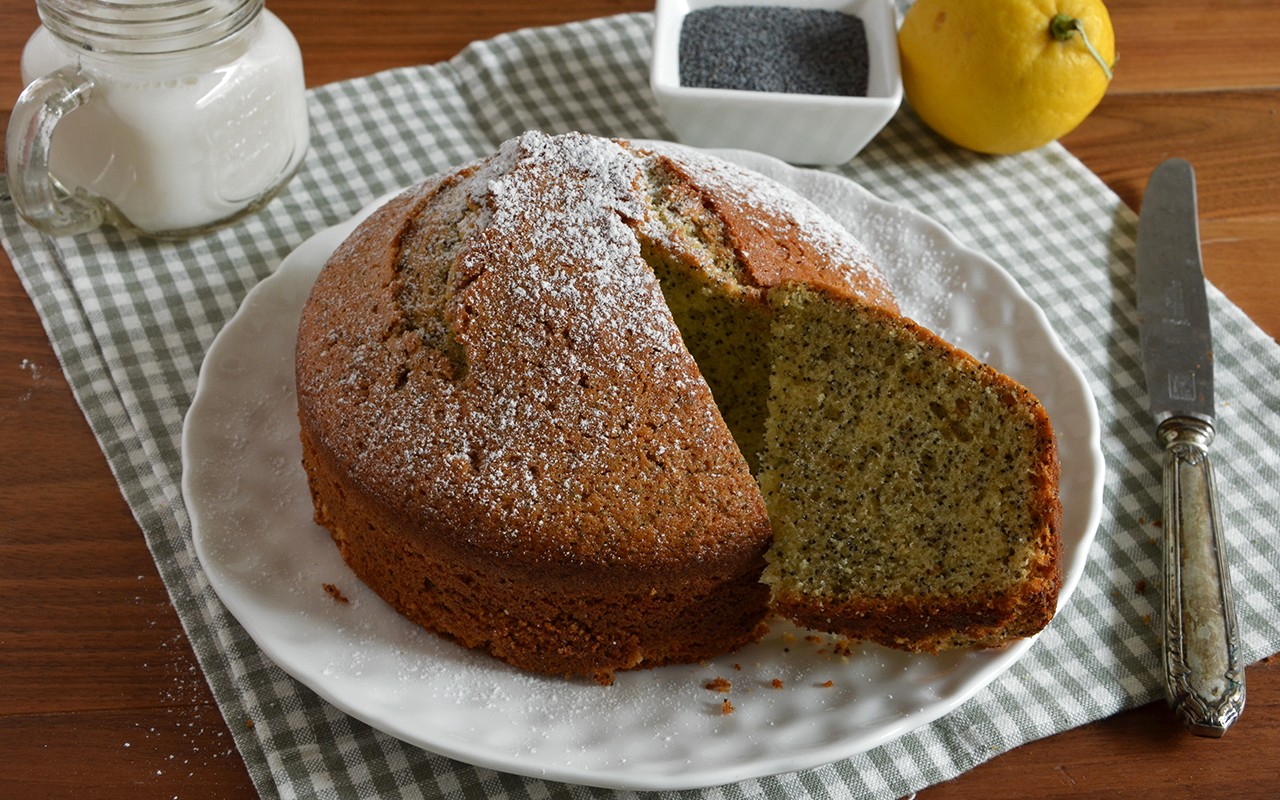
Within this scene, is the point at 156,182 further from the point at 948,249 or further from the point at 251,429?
the point at 948,249

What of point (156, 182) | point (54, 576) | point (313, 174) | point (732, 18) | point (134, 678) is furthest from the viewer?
point (732, 18)

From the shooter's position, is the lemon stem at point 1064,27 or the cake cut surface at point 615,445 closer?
the cake cut surface at point 615,445

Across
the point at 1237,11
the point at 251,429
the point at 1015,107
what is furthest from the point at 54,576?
the point at 1237,11

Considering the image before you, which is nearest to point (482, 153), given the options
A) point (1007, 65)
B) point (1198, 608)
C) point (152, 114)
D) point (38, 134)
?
point (152, 114)

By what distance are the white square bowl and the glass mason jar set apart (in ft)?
3.50

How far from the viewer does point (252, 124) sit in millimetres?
3010

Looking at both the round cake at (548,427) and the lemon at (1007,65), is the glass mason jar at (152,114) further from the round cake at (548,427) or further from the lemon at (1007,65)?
the lemon at (1007,65)

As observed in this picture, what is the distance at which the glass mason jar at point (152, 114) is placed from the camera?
8.89 feet

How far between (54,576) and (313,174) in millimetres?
1458

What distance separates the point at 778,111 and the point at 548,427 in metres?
1.63

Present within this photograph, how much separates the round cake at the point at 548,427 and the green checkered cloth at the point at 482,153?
0.31 metres

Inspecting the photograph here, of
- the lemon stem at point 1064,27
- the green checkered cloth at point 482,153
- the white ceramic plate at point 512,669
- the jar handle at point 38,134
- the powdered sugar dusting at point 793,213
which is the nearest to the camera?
the white ceramic plate at point 512,669

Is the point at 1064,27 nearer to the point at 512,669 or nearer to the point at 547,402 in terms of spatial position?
the point at 547,402

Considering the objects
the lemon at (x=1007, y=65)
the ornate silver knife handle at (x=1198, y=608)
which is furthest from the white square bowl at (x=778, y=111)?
the ornate silver knife handle at (x=1198, y=608)
